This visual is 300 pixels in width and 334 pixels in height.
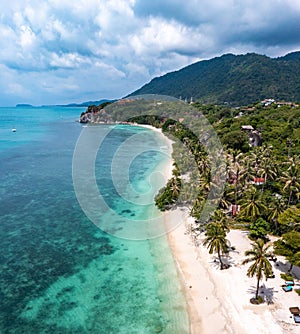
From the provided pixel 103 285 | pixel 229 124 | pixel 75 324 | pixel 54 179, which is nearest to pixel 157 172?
pixel 54 179

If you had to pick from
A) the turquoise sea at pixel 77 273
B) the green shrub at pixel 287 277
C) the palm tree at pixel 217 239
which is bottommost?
the turquoise sea at pixel 77 273

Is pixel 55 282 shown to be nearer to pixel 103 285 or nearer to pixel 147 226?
pixel 103 285

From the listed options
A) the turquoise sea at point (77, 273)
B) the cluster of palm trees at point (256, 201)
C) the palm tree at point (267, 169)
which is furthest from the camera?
the palm tree at point (267, 169)

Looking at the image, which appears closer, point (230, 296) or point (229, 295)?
point (230, 296)

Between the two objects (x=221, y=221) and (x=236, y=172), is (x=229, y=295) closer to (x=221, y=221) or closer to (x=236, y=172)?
(x=221, y=221)

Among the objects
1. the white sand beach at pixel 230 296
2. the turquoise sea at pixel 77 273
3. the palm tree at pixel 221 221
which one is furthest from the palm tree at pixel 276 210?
the turquoise sea at pixel 77 273

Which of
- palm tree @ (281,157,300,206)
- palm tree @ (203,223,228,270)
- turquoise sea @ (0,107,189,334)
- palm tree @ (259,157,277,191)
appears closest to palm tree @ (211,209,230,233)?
palm tree @ (203,223,228,270)

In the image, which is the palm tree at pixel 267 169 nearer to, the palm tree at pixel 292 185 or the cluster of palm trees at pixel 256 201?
the cluster of palm trees at pixel 256 201

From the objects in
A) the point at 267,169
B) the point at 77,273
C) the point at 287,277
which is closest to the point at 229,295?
the point at 287,277

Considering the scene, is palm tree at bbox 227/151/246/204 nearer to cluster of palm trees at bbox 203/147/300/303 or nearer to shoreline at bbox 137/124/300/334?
cluster of palm trees at bbox 203/147/300/303
